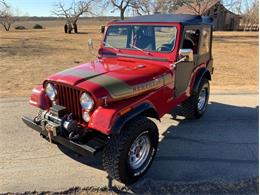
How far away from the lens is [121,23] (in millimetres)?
4539

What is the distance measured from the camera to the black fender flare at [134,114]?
117 inches

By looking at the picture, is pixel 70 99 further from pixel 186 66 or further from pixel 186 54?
pixel 186 66

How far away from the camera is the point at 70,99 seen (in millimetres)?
3324

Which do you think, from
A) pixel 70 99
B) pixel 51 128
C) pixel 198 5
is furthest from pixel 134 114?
pixel 198 5

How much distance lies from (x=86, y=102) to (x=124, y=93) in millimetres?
453

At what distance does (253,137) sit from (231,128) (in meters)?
0.42

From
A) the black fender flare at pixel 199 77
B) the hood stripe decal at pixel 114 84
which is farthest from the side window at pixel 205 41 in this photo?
the hood stripe decal at pixel 114 84

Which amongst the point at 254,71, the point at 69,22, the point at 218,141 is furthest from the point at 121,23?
the point at 69,22

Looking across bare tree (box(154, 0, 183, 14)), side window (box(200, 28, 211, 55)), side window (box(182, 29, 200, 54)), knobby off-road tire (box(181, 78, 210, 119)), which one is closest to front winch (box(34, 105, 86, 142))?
side window (box(182, 29, 200, 54))

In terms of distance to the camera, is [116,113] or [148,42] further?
[148,42]

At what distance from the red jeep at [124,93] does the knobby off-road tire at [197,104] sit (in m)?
0.23

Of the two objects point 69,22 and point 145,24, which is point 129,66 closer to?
point 145,24

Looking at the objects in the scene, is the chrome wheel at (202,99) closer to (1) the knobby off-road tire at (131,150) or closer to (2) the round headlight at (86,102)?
(1) the knobby off-road tire at (131,150)

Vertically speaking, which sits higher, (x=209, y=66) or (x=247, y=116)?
(x=209, y=66)
